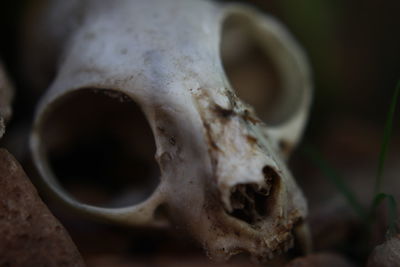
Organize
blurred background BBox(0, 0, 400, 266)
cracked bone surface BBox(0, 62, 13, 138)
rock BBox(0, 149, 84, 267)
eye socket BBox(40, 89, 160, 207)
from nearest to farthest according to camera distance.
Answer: rock BBox(0, 149, 84, 267)
cracked bone surface BBox(0, 62, 13, 138)
blurred background BBox(0, 0, 400, 266)
eye socket BBox(40, 89, 160, 207)

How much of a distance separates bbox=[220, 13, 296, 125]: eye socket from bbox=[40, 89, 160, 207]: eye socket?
42 centimetres

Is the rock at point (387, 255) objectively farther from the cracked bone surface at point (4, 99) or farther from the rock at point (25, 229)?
the cracked bone surface at point (4, 99)

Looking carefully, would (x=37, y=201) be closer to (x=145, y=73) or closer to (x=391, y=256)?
(x=145, y=73)

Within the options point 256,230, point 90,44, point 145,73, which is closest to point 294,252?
point 256,230

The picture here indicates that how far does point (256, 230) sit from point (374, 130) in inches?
58.9

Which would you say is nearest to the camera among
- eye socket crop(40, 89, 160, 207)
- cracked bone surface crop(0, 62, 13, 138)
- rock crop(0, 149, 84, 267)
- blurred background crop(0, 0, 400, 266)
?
rock crop(0, 149, 84, 267)

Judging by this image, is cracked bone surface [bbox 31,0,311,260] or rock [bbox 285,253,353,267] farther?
rock [bbox 285,253,353,267]

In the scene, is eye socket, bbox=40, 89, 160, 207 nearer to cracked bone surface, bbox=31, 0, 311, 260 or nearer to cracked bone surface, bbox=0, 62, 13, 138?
cracked bone surface, bbox=31, 0, 311, 260

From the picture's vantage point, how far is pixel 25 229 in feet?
3.12

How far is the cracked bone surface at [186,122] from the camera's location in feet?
3.12

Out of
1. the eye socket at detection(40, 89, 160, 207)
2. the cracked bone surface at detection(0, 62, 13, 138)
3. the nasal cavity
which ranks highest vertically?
the nasal cavity

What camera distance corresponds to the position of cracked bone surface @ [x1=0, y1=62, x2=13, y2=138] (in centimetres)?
107

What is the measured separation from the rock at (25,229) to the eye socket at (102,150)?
47 centimetres

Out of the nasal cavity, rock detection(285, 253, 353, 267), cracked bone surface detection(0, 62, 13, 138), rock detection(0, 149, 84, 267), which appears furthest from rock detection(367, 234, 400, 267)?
cracked bone surface detection(0, 62, 13, 138)
